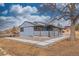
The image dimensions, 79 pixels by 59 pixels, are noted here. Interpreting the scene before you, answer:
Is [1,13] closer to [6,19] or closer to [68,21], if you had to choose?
[6,19]

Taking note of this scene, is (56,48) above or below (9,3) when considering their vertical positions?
below

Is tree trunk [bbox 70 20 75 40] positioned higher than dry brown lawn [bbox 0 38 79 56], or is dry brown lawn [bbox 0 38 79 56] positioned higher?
tree trunk [bbox 70 20 75 40]

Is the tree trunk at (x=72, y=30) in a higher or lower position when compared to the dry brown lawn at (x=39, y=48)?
higher

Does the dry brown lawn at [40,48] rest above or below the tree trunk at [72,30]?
below

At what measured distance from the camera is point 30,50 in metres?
1.64

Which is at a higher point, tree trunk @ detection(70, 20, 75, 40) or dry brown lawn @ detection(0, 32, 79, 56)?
tree trunk @ detection(70, 20, 75, 40)

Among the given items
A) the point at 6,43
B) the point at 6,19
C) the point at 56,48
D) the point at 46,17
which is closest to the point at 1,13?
the point at 6,19

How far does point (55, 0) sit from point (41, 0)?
0.10 metres

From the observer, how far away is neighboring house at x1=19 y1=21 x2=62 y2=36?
1.65 meters

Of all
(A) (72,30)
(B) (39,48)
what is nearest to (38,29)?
(B) (39,48)

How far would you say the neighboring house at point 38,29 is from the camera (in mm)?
1646

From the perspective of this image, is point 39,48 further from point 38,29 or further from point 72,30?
point 72,30

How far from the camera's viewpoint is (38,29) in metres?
1.66

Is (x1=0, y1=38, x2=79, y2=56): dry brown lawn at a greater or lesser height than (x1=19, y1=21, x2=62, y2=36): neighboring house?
lesser
